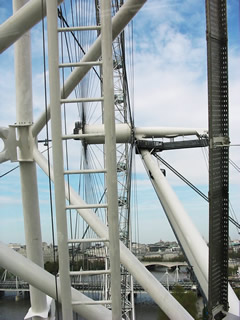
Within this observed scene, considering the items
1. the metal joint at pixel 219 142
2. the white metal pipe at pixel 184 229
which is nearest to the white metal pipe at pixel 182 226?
the white metal pipe at pixel 184 229

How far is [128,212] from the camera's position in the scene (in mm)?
4121

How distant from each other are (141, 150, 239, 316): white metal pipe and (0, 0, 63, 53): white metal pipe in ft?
7.30

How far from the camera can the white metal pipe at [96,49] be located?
2.59 meters

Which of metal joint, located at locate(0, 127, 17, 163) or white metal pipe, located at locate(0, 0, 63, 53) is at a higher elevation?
white metal pipe, located at locate(0, 0, 63, 53)

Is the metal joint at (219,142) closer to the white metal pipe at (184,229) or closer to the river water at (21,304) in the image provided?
the white metal pipe at (184,229)

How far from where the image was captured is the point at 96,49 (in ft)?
9.81

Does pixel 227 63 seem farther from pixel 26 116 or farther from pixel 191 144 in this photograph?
pixel 26 116

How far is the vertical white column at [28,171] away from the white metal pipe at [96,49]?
170 millimetres

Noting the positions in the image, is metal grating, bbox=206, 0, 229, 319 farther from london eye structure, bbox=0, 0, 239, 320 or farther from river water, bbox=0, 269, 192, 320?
river water, bbox=0, 269, 192, 320

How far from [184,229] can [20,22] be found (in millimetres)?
2582

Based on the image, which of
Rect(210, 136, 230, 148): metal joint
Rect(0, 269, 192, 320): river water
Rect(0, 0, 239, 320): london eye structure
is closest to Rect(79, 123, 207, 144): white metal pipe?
Rect(0, 0, 239, 320): london eye structure

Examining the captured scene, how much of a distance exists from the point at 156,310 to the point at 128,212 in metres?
1.31

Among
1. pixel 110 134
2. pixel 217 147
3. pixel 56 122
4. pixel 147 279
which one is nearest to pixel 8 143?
pixel 56 122

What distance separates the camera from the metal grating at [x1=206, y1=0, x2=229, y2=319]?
2008 millimetres
